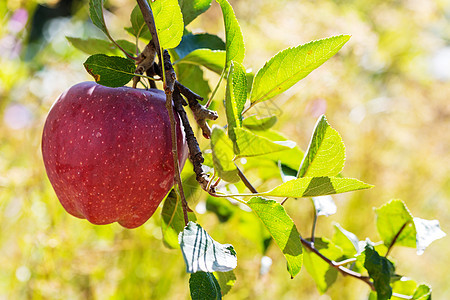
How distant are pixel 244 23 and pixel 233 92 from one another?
75cm

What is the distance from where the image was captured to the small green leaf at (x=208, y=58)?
297mm

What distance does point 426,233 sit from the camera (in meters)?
0.30

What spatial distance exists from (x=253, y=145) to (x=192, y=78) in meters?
0.18

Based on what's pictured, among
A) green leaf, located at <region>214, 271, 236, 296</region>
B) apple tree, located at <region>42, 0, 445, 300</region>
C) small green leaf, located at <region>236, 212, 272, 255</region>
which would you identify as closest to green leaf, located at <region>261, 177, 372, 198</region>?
apple tree, located at <region>42, 0, 445, 300</region>

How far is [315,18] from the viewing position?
88 cm

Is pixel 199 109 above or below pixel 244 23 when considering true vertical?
above

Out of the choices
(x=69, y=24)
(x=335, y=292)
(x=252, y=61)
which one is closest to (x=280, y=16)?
(x=252, y=61)

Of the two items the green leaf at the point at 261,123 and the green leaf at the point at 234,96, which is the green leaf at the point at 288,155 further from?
the green leaf at the point at 234,96

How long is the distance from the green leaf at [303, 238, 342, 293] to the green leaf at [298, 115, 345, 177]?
0.37 ft

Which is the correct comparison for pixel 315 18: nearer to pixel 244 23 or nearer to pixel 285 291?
pixel 244 23

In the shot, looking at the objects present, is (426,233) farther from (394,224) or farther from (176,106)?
(176,106)

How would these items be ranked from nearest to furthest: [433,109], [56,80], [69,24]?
[56,80], [69,24], [433,109]

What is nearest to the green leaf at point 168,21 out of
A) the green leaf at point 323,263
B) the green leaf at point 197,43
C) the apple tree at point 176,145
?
the apple tree at point 176,145

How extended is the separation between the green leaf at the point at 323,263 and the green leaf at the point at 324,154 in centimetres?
11
